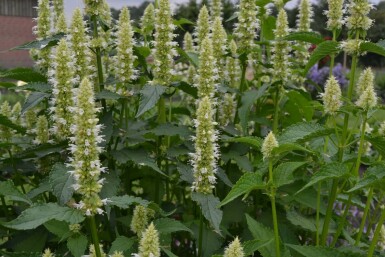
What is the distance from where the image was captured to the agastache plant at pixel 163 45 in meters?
2.80

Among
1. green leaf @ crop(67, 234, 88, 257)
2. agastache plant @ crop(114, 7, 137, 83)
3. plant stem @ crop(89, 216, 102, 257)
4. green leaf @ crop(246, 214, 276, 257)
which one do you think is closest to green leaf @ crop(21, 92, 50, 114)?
agastache plant @ crop(114, 7, 137, 83)

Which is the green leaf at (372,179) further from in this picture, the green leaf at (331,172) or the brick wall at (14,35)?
the brick wall at (14,35)

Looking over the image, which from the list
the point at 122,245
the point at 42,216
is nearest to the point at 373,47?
the point at 122,245

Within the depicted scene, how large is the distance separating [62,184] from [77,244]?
0.82 ft

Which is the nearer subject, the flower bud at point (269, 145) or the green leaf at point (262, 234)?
the flower bud at point (269, 145)

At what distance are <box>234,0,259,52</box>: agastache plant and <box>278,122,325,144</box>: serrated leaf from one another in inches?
42.3

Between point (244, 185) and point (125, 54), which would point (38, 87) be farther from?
point (244, 185)

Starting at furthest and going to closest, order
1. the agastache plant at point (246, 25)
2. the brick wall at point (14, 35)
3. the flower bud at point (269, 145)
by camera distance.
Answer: the brick wall at point (14, 35) → the agastache plant at point (246, 25) → the flower bud at point (269, 145)

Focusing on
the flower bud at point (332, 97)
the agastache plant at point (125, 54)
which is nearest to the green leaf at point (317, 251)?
the flower bud at point (332, 97)

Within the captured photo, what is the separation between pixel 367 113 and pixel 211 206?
2.39 feet

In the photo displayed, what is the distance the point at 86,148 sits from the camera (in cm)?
199

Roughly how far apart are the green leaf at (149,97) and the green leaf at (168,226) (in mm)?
528

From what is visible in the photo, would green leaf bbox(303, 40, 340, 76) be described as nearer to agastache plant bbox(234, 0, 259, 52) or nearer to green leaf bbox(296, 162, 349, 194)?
green leaf bbox(296, 162, 349, 194)

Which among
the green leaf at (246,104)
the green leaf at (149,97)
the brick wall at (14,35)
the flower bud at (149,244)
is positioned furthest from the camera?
the brick wall at (14,35)
